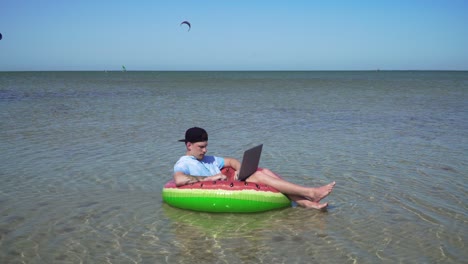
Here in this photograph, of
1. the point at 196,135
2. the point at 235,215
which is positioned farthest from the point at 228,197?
the point at 196,135

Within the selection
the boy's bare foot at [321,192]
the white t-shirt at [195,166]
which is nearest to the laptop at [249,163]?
the white t-shirt at [195,166]

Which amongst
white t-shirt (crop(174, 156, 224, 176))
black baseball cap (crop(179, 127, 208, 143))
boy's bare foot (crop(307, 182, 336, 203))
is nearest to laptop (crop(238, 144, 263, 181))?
white t-shirt (crop(174, 156, 224, 176))

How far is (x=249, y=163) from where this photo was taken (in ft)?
19.8

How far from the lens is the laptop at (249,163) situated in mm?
5895

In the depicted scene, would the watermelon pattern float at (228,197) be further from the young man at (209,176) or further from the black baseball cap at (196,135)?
the black baseball cap at (196,135)

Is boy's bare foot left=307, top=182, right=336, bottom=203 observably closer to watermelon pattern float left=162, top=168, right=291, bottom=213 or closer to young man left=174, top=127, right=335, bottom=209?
young man left=174, top=127, right=335, bottom=209

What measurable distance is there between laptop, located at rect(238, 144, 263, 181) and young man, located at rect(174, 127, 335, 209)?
3.4 inches

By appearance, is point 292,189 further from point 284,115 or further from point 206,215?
point 284,115

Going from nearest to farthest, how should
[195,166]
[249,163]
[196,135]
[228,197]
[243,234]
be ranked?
[243,234], [228,197], [249,163], [196,135], [195,166]

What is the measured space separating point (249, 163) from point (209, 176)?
23.3 inches

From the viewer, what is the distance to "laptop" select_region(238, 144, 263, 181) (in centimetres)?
589

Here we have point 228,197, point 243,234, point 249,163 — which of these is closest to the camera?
point 243,234

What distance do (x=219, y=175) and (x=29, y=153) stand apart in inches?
196

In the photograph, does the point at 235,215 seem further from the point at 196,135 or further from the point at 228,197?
the point at 196,135
